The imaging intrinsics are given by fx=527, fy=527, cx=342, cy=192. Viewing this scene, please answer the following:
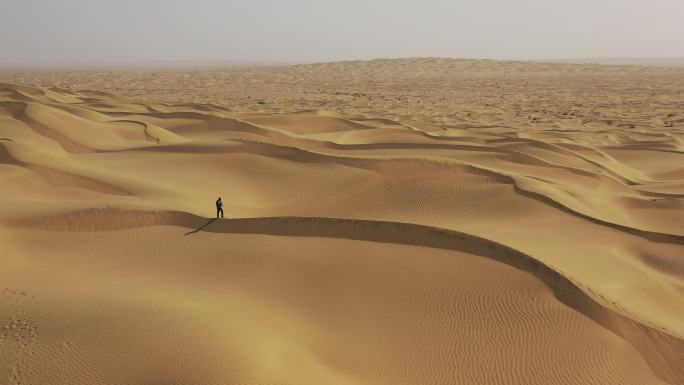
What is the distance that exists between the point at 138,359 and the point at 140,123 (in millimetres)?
19819

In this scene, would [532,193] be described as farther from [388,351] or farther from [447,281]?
[388,351]

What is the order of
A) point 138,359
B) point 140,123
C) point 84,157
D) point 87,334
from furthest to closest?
point 140,123 → point 84,157 → point 87,334 → point 138,359

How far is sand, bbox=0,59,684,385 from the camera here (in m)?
6.33

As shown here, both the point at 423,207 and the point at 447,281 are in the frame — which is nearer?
the point at 447,281

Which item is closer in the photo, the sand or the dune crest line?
the sand

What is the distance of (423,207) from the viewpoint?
505 inches

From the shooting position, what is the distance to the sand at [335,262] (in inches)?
249

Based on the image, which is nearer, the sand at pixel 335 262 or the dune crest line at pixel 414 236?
the sand at pixel 335 262

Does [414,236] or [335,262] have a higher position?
[414,236]

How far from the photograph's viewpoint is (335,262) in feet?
30.0

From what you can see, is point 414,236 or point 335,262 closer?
point 335,262

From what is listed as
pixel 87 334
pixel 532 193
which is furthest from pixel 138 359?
pixel 532 193

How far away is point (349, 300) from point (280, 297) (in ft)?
3.45

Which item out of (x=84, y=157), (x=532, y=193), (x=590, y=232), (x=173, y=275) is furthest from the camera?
(x=84, y=157)
